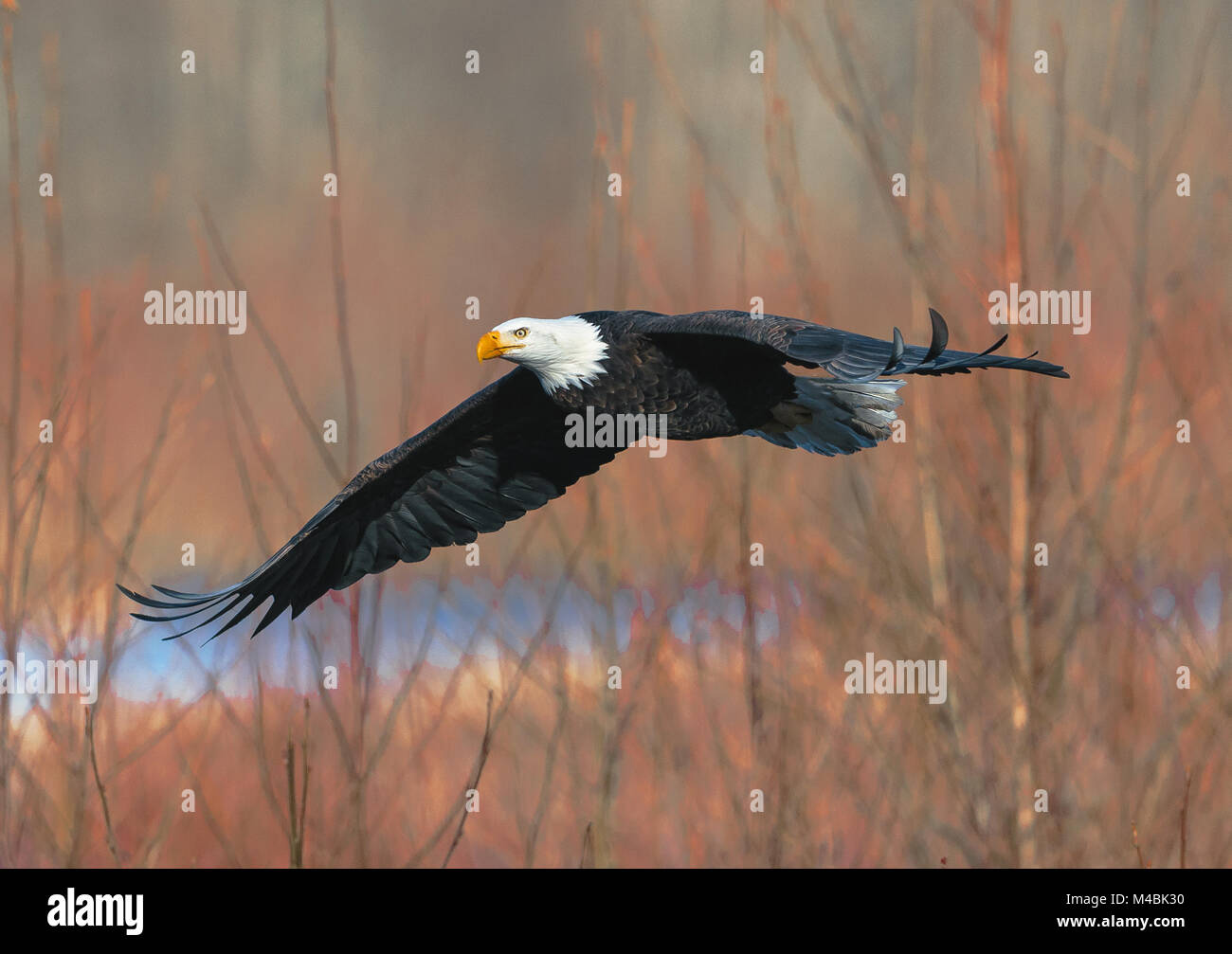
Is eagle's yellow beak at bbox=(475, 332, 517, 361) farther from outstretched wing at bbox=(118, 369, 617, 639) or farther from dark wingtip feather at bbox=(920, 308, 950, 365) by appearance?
dark wingtip feather at bbox=(920, 308, 950, 365)

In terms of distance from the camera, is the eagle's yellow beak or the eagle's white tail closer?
the eagle's yellow beak

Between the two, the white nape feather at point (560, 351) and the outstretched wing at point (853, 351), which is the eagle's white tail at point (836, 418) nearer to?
the white nape feather at point (560, 351)

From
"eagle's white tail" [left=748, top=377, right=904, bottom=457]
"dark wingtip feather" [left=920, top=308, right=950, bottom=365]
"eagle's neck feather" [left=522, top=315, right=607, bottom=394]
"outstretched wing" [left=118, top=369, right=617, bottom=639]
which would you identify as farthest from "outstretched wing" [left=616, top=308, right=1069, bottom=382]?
"outstretched wing" [left=118, top=369, right=617, bottom=639]

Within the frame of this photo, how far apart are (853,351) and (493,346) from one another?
193 cm

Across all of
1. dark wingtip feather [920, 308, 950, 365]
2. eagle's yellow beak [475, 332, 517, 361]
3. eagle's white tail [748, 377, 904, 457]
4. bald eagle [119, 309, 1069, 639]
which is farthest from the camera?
eagle's white tail [748, 377, 904, 457]

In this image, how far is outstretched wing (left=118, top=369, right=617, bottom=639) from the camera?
5.81 metres

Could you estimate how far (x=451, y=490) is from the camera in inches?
242

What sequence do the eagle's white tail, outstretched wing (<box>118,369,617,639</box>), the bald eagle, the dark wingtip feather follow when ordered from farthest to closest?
outstretched wing (<box>118,369,617,639</box>), the eagle's white tail, the bald eagle, the dark wingtip feather

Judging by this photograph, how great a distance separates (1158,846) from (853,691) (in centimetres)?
145

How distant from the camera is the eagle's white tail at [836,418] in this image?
5.46 metres

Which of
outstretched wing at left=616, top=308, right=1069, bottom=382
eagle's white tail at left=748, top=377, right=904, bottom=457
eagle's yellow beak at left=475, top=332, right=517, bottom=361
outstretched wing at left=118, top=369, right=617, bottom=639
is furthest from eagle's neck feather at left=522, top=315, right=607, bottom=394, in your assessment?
eagle's white tail at left=748, top=377, right=904, bottom=457

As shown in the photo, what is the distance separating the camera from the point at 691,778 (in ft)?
19.7

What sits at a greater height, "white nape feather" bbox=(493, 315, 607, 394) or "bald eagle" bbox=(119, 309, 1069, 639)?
"white nape feather" bbox=(493, 315, 607, 394)

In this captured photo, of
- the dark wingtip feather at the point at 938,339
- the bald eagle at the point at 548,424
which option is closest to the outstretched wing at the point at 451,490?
the bald eagle at the point at 548,424
